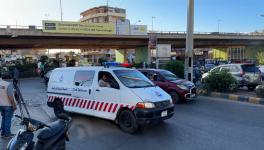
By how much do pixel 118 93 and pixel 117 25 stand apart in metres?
34.1

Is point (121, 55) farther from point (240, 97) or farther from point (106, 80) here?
point (106, 80)

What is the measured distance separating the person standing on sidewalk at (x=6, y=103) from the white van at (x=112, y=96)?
7.30 feet

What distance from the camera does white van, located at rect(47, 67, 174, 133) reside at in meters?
6.55

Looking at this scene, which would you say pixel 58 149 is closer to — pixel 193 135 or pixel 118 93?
pixel 118 93

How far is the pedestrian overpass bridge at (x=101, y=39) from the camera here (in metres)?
33.8

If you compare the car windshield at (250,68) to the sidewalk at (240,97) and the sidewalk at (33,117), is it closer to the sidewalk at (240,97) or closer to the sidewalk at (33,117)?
the sidewalk at (240,97)

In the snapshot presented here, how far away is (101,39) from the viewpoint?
4075 cm

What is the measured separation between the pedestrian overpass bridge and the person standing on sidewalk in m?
28.8

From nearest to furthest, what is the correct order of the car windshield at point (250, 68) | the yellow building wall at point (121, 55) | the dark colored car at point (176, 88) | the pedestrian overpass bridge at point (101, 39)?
the dark colored car at point (176, 88), the car windshield at point (250, 68), the pedestrian overpass bridge at point (101, 39), the yellow building wall at point (121, 55)

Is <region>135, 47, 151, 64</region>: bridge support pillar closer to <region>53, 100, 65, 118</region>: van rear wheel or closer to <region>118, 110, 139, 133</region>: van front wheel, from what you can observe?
<region>53, 100, 65, 118</region>: van rear wheel

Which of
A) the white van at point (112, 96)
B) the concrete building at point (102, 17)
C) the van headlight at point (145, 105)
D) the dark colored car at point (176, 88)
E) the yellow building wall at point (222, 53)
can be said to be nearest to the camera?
the van headlight at point (145, 105)

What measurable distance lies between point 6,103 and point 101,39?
115 ft

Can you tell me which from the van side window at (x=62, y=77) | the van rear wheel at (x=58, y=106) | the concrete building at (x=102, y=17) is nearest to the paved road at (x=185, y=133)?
the van rear wheel at (x=58, y=106)

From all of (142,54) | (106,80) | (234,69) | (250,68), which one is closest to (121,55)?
(142,54)
